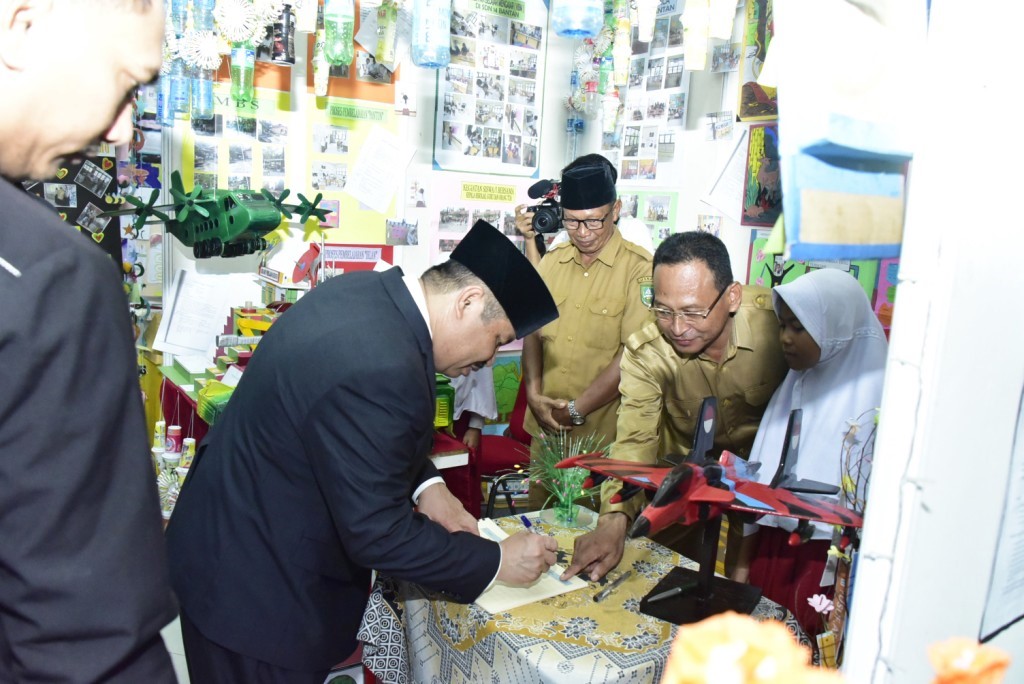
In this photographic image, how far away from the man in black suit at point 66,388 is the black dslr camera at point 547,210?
2.72 m

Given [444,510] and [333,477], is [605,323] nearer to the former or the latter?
[444,510]

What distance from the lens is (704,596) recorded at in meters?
1.56

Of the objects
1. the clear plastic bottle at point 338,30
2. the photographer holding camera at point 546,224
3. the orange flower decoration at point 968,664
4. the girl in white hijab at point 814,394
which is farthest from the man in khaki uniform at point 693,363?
the clear plastic bottle at point 338,30

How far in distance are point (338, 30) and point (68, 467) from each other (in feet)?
8.98

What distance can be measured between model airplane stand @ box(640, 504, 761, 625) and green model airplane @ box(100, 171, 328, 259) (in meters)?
2.02

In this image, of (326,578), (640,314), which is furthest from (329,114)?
(326,578)

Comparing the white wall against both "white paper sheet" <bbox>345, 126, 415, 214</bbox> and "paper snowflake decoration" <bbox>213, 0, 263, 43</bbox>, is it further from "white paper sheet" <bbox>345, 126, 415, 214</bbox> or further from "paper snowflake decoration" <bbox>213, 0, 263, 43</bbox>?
"white paper sheet" <bbox>345, 126, 415, 214</bbox>

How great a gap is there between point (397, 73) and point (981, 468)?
3.38 meters

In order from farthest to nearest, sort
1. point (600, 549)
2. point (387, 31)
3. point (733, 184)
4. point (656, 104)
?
point (656, 104) < point (387, 31) < point (733, 184) < point (600, 549)

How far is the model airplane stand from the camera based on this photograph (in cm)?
151

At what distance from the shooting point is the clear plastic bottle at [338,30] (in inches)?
116

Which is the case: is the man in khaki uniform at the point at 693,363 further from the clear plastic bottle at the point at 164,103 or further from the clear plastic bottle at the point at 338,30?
the clear plastic bottle at the point at 164,103

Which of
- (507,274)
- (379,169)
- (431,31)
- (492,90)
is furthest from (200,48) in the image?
(507,274)

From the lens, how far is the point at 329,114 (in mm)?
3461
